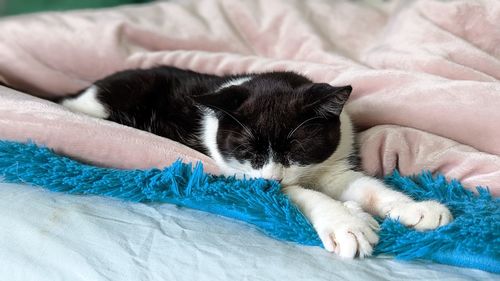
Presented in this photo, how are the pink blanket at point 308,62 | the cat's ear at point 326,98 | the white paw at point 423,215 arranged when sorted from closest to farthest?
the white paw at point 423,215, the cat's ear at point 326,98, the pink blanket at point 308,62

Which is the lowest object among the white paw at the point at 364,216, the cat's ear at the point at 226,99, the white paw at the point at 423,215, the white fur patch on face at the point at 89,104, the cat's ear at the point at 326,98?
the white fur patch on face at the point at 89,104

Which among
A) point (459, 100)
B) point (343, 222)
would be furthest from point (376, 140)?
point (343, 222)

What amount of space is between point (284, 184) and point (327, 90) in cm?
24

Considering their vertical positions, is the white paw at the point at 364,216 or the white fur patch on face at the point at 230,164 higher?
the white paw at the point at 364,216

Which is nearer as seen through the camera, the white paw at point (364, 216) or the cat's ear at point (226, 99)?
the white paw at point (364, 216)

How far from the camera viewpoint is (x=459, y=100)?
1.28m

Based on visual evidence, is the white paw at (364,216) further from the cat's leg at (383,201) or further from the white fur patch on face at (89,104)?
the white fur patch on face at (89,104)

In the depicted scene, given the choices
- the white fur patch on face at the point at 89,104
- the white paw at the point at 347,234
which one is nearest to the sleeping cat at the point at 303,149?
the white paw at the point at 347,234

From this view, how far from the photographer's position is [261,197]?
1063mm

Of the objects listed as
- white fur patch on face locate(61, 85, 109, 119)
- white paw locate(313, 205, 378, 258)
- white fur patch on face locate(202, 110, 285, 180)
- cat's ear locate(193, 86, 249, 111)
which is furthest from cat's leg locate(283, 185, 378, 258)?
white fur patch on face locate(61, 85, 109, 119)

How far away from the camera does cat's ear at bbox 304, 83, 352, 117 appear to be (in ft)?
3.66

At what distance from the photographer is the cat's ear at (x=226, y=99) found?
3.81 ft

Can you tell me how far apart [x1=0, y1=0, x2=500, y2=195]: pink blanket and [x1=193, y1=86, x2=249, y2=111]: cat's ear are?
148mm

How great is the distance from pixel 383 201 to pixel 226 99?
0.42m
